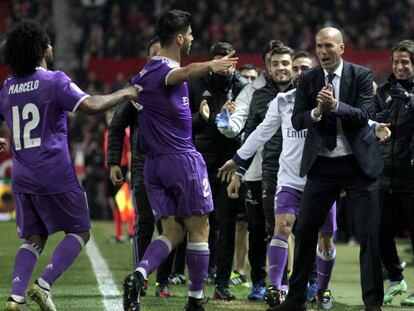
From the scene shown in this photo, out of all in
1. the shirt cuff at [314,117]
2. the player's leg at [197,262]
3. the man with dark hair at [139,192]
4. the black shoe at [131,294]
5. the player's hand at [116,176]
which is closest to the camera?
the black shoe at [131,294]

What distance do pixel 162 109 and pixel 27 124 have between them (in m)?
1.01

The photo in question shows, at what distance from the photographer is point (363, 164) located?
9.01 metres

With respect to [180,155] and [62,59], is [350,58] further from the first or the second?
[180,155]

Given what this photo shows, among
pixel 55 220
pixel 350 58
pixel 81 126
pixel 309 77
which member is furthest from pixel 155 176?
pixel 81 126

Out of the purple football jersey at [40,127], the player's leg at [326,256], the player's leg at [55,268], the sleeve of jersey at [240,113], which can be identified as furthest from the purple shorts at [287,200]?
the purple football jersey at [40,127]

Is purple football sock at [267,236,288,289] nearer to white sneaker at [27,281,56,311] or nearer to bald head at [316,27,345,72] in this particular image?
bald head at [316,27,345,72]

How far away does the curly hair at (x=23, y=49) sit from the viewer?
28.5 ft

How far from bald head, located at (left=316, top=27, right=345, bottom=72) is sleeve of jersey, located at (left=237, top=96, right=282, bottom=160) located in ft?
3.52

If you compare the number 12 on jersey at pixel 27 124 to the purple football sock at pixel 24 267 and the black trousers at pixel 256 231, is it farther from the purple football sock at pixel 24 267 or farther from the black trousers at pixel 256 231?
the black trousers at pixel 256 231

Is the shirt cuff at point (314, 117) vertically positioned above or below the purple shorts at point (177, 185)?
above

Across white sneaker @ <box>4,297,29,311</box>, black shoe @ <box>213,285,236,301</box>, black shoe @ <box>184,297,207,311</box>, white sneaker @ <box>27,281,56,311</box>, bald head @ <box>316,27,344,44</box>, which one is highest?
bald head @ <box>316,27,344,44</box>

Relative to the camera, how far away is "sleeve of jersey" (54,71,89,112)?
8555 millimetres

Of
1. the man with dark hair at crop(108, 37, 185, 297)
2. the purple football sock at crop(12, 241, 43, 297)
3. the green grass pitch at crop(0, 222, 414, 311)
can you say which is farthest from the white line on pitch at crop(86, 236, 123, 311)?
the purple football sock at crop(12, 241, 43, 297)

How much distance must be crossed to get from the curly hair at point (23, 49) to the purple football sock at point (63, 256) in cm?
132
